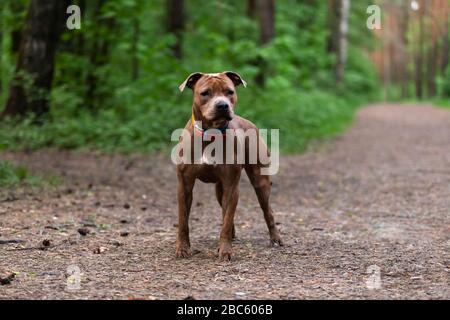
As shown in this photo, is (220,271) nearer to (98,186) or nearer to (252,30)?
(98,186)

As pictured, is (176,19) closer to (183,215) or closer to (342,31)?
(183,215)

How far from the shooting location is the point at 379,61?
91938 mm

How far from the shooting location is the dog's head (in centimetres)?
494

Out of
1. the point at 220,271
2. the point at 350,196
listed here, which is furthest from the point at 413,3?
the point at 220,271

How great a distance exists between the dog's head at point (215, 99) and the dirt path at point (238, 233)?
3.86 feet

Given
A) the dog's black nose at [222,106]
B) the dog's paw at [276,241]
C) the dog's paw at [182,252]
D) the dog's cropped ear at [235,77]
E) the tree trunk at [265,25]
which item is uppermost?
the tree trunk at [265,25]

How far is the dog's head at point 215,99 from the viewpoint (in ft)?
16.2

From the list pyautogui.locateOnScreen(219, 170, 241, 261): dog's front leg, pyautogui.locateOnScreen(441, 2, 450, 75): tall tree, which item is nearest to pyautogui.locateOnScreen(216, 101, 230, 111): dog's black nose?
pyautogui.locateOnScreen(219, 170, 241, 261): dog's front leg

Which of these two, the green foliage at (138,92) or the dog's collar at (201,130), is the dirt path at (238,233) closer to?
the green foliage at (138,92)

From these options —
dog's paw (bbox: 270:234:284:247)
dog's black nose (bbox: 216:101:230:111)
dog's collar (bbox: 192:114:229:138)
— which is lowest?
dog's paw (bbox: 270:234:284:247)

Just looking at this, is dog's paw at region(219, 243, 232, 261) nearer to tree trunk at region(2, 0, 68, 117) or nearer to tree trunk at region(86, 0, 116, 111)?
tree trunk at region(2, 0, 68, 117)

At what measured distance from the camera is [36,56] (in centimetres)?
1202

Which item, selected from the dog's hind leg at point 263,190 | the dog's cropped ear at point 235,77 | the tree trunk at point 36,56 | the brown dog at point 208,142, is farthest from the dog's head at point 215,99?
the tree trunk at point 36,56

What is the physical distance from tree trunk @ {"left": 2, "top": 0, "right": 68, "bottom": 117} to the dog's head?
7.41 m
